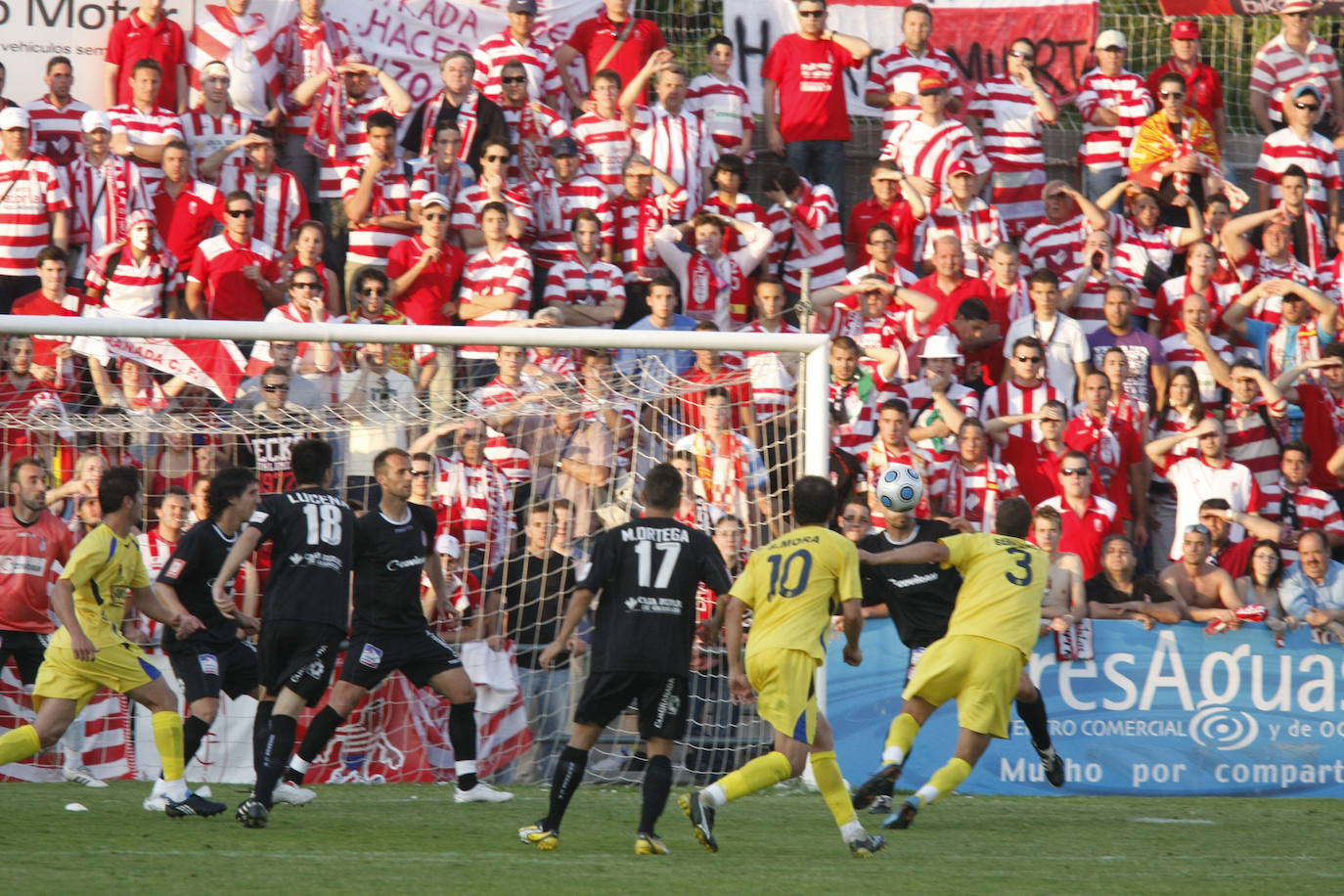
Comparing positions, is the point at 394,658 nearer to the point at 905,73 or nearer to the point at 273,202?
the point at 273,202

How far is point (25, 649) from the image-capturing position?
32.9ft

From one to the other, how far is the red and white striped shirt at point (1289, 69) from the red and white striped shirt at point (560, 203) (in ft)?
22.5

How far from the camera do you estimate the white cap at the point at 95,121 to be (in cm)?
1239

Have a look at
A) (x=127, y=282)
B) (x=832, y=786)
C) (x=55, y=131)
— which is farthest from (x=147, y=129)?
(x=832, y=786)

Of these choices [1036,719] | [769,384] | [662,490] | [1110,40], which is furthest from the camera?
[1110,40]

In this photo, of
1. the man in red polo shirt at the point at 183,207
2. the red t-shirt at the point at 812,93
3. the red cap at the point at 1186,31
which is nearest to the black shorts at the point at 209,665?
the man in red polo shirt at the point at 183,207

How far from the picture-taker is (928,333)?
508 inches

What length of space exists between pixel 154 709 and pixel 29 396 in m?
3.34

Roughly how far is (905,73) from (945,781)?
8.43 meters

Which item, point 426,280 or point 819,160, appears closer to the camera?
point 426,280

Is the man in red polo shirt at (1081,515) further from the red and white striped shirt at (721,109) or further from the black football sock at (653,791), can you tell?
the black football sock at (653,791)

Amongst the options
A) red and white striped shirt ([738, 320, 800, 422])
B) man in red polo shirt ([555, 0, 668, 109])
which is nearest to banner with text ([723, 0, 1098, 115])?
man in red polo shirt ([555, 0, 668, 109])

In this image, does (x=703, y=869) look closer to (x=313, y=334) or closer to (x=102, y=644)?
(x=102, y=644)

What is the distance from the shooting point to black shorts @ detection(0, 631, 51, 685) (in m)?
9.98
